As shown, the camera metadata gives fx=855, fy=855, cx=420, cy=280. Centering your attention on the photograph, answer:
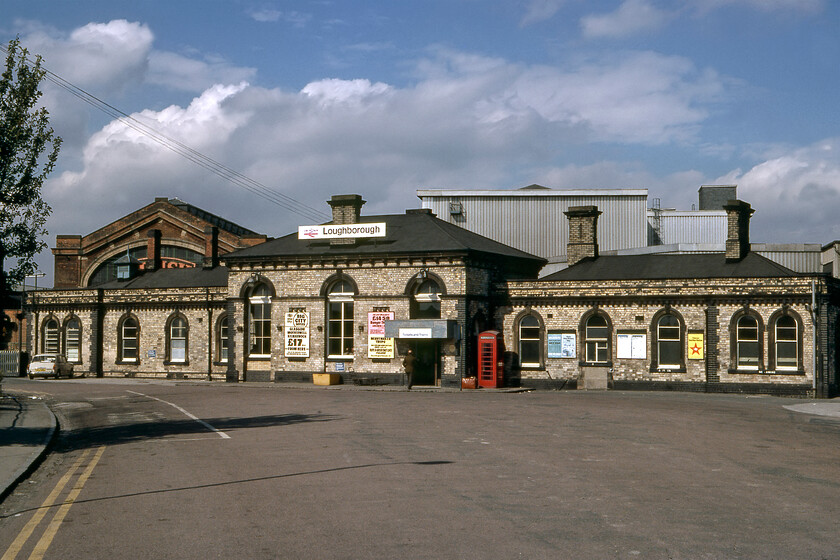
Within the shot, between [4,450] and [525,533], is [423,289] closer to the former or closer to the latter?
[4,450]

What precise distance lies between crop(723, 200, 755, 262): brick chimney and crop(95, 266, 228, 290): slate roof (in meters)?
28.2

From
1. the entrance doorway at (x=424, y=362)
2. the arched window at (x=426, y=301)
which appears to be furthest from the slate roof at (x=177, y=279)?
the entrance doorway at (x=424, y=362)

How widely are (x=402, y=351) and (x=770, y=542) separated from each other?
32.8 metres

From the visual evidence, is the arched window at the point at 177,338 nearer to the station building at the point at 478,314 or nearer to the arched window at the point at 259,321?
the station building at the point at 478,314

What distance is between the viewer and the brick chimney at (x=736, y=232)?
3900 centimetres

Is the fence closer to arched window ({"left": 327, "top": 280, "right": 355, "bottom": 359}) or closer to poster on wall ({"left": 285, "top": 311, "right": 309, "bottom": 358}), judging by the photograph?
poster on wall ({"left": 285, "top": 311, "right": 309, "bottom": 358})

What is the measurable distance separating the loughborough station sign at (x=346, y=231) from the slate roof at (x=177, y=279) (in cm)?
928

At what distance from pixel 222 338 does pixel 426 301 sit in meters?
13.7

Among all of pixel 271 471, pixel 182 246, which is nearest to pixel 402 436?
pixel 271 471

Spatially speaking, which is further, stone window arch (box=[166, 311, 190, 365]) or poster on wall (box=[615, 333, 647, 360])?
stone window arch (box=[166, 311, 190, 365])

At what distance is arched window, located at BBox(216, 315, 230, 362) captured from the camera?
4803 centimetres

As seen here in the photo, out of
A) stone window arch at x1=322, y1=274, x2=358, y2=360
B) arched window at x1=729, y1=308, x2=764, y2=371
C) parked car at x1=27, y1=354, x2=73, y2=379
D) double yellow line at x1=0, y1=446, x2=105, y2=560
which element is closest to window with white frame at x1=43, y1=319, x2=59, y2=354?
parked car at x1=27, y1=354, x2=73, y2=379

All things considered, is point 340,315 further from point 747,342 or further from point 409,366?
point 747,342

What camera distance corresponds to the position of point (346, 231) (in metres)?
42.5
